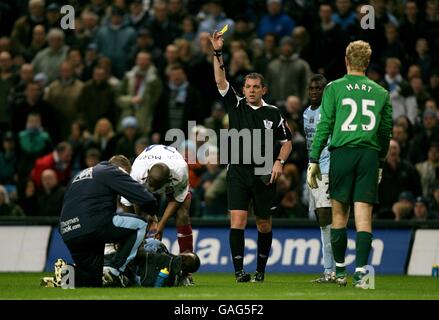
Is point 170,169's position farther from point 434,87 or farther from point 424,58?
point 424,58

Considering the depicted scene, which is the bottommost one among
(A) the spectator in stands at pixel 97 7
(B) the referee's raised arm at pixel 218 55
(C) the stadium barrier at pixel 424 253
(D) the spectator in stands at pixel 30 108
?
(C) the stadium barrier at pixel 424 253

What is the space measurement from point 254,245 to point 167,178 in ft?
14.8

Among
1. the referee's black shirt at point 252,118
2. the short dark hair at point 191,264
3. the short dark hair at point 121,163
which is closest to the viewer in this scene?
the short dark hair at point 121,163

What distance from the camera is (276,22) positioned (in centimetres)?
2248

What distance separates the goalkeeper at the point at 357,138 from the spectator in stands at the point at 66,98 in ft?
32.0

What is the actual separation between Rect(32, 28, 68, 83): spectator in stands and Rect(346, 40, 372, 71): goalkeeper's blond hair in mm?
10738

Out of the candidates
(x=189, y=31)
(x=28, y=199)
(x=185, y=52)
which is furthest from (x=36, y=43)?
(x=28, y=199)

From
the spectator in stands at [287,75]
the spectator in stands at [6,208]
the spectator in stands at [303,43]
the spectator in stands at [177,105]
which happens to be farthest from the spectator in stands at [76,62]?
the spectator in stands at [303,43]

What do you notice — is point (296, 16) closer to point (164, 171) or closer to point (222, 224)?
point (222, 224)

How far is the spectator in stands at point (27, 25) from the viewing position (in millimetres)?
23473

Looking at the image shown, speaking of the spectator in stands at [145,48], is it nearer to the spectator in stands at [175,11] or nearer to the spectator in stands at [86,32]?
the spectator in stands at [175,11]

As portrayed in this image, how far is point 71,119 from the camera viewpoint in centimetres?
2184

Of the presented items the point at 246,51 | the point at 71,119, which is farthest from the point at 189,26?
the point at 71,119

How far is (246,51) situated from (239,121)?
7.61m
